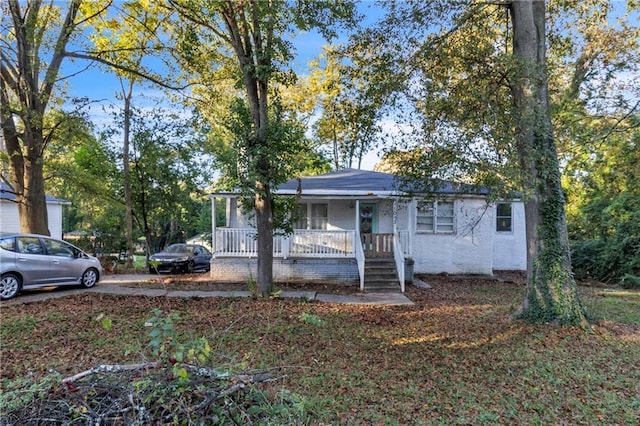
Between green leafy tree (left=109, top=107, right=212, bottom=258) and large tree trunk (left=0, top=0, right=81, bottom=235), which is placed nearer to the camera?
large tree trunk (left=0, top=0, right=81, bottom=235)

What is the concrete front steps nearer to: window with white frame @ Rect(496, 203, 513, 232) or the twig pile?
window with white frame @ Rect(496, 203, 513, 232)

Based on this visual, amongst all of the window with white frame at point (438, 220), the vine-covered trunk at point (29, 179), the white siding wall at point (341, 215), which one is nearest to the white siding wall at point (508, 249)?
the window with white frame at point (438, 220)

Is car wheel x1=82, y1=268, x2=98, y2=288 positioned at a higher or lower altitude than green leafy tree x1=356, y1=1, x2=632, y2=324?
lower

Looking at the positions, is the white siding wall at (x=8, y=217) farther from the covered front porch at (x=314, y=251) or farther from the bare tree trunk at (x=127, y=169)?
the covered front porch at (x=314, y=251)

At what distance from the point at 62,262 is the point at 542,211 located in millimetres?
11383

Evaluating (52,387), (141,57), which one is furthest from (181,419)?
(141,57)

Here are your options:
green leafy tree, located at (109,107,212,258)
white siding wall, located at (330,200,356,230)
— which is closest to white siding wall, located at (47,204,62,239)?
green leafy tree, located at (109,107,212,258)

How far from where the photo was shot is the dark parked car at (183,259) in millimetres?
15477

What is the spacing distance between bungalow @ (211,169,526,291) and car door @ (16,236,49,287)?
190 inches

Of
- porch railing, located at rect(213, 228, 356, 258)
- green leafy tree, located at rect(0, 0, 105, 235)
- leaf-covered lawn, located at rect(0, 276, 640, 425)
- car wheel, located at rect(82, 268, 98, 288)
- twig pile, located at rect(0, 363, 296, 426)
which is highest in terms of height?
green leafy tree, located at rect(0, 0, 105, 235)

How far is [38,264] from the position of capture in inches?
364

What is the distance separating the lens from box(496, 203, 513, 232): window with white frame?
52.6 ft

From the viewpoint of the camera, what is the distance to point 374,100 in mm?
7934

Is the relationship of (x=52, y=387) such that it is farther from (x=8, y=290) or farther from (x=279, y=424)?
(x=8, y=290)
